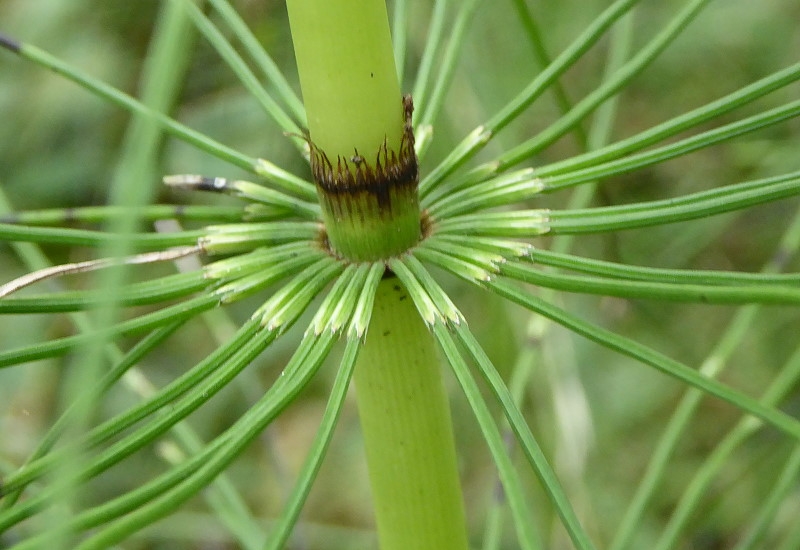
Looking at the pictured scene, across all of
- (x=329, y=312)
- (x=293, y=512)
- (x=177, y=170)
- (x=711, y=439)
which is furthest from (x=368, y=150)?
(x=711, y=439)

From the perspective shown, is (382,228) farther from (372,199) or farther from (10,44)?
(10,44)

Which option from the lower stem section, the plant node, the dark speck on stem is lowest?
the lower stem section

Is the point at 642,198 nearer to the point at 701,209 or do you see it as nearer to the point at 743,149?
the point at 743,149

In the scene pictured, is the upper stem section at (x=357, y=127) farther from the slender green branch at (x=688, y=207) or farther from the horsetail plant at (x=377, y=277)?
the slender green branch at (x=688, y=207)

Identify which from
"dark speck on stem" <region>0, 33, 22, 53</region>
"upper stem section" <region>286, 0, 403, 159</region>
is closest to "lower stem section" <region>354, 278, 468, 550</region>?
"upper stem section" <region>286, 0, 403, 159</region>

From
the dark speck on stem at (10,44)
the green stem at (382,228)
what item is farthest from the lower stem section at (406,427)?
the dark speck on stem at (10,44)

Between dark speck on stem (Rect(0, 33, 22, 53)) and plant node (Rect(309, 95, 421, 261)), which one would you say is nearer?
plant node (Rect(309, 95, 421, 261))

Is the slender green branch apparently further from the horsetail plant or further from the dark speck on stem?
the dark speck on stem
